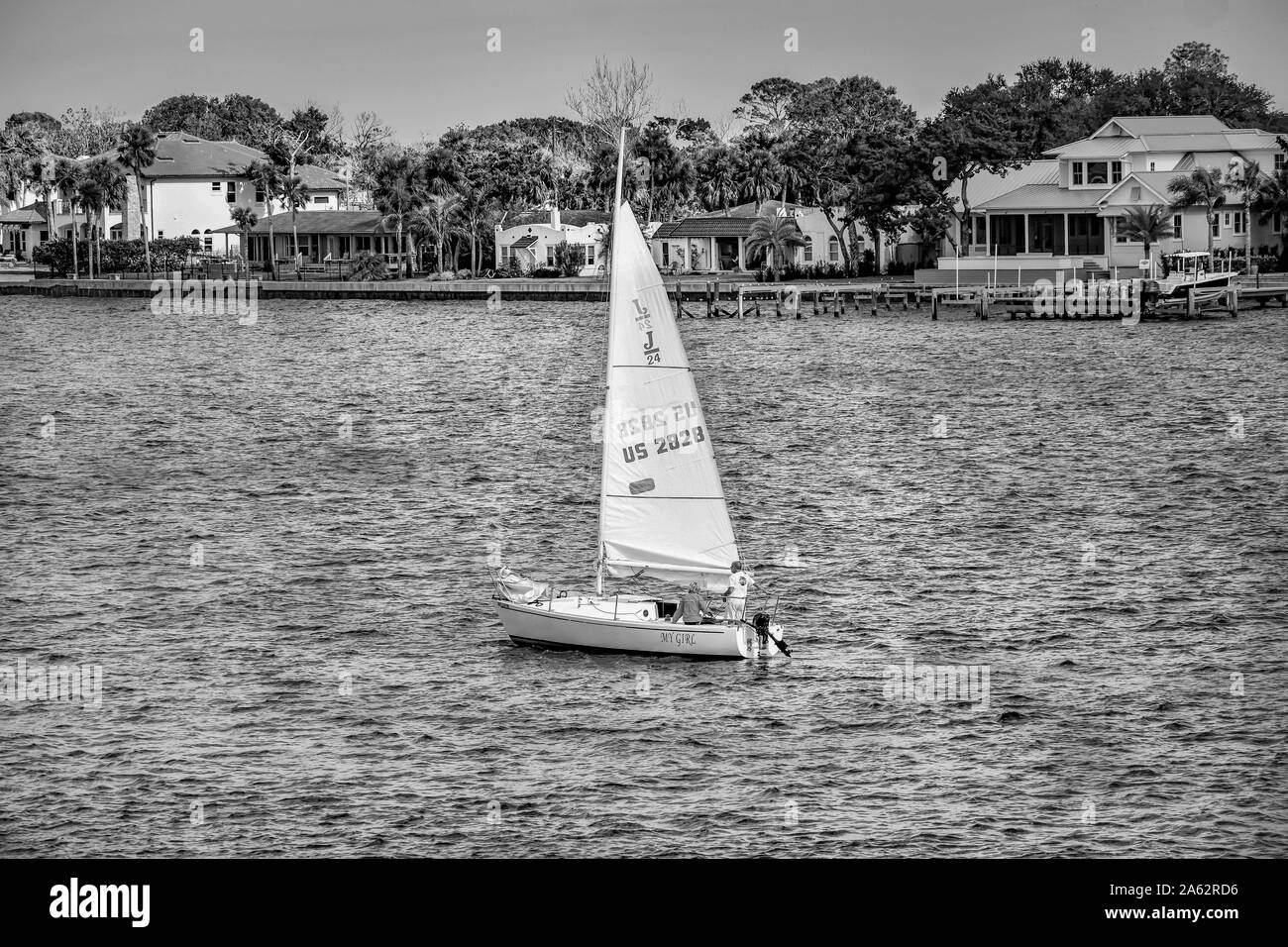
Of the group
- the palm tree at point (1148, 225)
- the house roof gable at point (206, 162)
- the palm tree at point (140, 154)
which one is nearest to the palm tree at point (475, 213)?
the house roof gable at point (206, 162)

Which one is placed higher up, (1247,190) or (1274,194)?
(1247,190)

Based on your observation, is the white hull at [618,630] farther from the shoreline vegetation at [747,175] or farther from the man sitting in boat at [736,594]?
the shoreline vegetation at [747,175]

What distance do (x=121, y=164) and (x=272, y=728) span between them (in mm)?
158985

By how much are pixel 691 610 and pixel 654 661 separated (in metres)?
1.34

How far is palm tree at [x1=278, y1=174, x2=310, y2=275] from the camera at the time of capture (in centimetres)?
16825

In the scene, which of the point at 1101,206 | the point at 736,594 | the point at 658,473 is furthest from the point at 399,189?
the point at 736,594

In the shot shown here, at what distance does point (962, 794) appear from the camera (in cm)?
2647

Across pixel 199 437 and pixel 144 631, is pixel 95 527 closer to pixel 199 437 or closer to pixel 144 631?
pixel 144 631

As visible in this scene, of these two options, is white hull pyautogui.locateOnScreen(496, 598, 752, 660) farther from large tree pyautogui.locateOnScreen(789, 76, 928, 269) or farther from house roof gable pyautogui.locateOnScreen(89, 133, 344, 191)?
house roof gable pyautogui.locateOnScreen(89, 133, 344, 191)

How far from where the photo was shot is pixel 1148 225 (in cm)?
12162

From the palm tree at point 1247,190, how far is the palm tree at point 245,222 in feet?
321

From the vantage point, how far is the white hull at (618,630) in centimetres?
3250

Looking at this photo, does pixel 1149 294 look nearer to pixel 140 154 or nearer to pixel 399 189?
pixel 399 189
